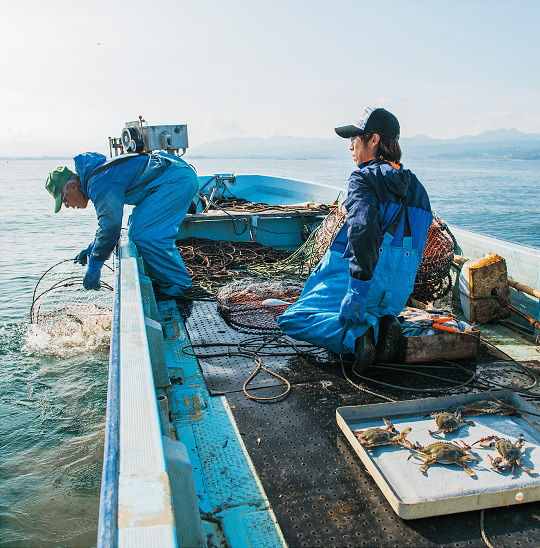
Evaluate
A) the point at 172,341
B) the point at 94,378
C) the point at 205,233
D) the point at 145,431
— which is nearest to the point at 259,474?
the point at 145,431

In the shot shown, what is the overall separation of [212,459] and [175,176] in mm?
3328

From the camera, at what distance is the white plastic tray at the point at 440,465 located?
1867 millimetres

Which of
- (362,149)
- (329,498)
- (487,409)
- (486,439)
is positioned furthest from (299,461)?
(362,149)

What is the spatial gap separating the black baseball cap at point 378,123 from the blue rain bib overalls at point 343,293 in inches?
18.6

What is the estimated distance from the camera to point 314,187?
9555 mm

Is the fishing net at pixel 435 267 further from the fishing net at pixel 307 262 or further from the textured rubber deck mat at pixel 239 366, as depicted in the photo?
the textured rubber deck mat at pixel 239 366

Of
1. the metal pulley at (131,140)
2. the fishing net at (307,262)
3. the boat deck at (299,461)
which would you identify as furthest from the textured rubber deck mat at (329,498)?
the metal pulley at (131,140)

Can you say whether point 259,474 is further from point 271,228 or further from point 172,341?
point 271,228

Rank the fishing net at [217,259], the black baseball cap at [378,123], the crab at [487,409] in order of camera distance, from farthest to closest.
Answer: the fishing net at [217,259] < the black baseball cap at [378,123] < the crab at [487,409]

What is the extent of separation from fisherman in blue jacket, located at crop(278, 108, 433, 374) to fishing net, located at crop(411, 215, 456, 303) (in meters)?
1.32

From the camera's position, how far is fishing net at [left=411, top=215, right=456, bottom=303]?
4.30 m

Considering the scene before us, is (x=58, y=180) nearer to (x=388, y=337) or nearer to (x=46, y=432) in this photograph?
(x=46, y=432)

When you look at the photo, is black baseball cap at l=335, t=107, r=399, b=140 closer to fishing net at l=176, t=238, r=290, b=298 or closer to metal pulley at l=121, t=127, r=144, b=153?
fishing net at l=176, t=238, r=290, b=298

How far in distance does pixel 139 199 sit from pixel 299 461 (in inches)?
134
